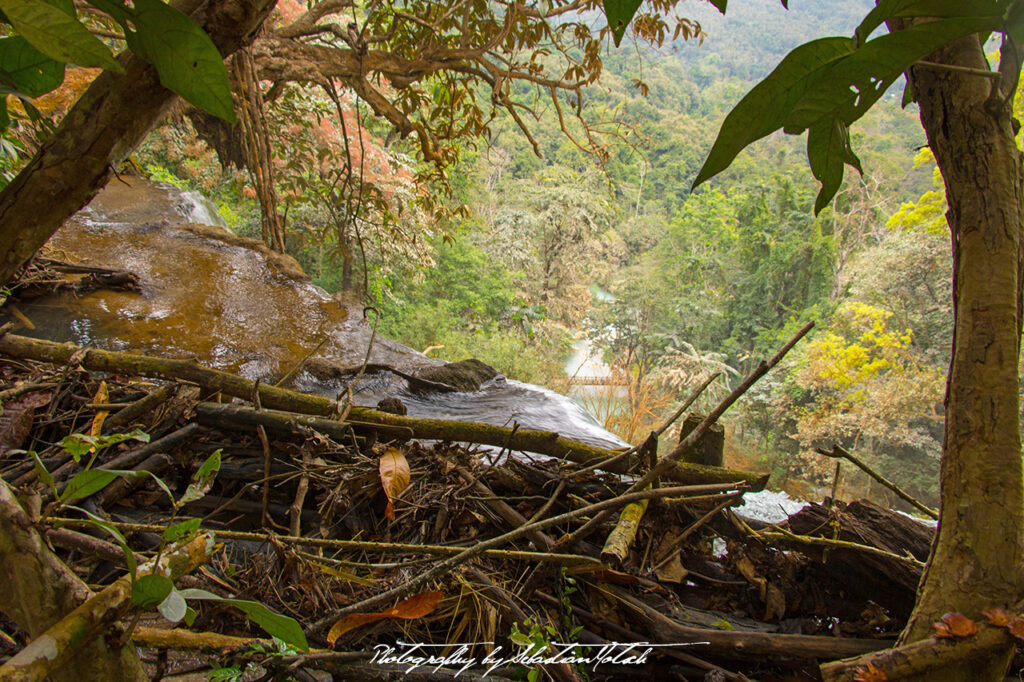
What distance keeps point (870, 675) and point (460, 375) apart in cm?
276

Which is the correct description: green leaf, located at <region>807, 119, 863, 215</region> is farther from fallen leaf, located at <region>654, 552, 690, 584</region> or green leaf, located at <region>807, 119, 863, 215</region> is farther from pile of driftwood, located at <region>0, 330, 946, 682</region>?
fallen leaf, located at <region>654, 552, 690, 584</region>

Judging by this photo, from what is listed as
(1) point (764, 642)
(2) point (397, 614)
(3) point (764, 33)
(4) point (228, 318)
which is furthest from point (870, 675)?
(3) point (764, 33)

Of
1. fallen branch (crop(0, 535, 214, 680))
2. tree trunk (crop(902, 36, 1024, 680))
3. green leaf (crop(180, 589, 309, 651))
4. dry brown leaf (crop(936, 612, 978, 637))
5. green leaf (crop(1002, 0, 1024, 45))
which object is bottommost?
green leaf (crop(180, 589, 309, 651))

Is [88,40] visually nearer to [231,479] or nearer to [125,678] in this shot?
[125,678]

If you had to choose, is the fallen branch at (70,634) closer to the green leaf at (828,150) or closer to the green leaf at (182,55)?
the green leaf at (182,55)

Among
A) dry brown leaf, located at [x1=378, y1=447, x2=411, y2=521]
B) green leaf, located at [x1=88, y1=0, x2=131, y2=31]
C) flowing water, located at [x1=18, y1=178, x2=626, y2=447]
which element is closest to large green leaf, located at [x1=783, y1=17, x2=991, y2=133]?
green leaf, located at [x1=88, y1=0, x2=131, y2=31]

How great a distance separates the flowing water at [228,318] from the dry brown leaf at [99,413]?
1.16m

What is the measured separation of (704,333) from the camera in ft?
43.8

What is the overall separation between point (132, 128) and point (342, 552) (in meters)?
0.89

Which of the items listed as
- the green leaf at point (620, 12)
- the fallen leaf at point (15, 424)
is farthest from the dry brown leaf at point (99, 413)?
the green leaf at point (620, 12)

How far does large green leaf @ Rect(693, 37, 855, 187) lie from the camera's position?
318 millimetres

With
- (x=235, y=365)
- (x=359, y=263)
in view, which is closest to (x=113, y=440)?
(x=235, y=365)

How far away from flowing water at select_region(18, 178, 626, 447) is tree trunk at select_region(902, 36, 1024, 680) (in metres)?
1.91

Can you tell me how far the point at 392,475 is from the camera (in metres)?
1.17
